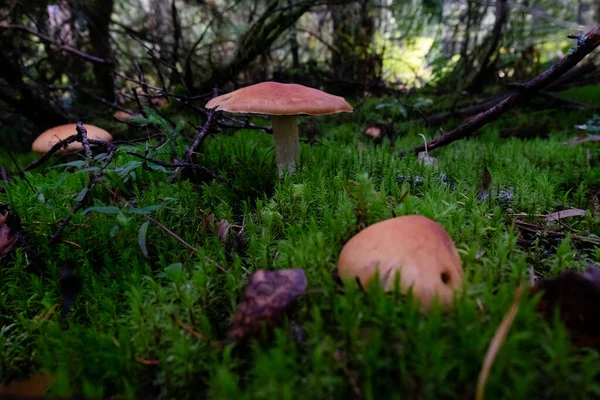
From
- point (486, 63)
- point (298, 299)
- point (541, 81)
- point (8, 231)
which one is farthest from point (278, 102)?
point (486, 63)

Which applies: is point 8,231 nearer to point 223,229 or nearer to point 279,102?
point 223,229

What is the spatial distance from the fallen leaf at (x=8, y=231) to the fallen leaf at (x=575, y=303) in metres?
2.19

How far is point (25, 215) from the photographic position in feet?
6.89

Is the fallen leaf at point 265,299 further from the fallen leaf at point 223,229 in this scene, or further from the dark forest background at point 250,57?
the dark forest background at point 250,57

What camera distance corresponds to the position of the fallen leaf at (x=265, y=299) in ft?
3.92

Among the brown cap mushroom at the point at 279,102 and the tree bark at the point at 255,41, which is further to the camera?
the tree bark at the point at 255,41

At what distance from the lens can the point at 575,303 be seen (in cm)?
112

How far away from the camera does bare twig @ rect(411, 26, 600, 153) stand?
237 cm

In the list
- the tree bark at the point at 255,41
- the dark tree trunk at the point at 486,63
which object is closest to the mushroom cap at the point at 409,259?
the tree bark at the point at 255,41

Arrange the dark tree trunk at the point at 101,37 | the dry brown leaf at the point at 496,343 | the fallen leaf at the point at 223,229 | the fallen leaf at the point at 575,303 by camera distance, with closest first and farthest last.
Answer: the dry brown leaf at the point at 496,343
the fallen leaf at the point at 575,303
the fallen leaf at the point at 223,229
the dark tree trunk at the point at 101,37

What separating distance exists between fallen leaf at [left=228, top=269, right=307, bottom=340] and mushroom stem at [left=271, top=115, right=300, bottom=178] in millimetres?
1481

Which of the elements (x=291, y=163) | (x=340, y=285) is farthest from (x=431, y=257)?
(x=291, y=163)

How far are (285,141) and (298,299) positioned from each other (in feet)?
5.24

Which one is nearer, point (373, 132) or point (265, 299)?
point (265, 299)
